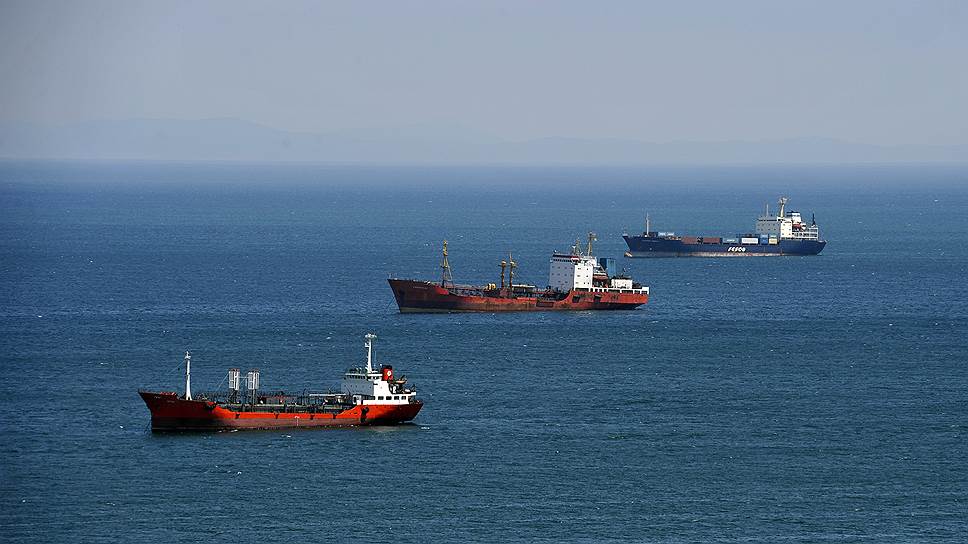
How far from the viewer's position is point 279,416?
331 ft

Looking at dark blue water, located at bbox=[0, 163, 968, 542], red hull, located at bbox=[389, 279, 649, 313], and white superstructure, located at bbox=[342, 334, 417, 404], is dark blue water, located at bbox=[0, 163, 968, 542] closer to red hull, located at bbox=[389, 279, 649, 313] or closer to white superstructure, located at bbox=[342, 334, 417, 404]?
white superstructure, located at bbox=[342, 334, 417, 404]

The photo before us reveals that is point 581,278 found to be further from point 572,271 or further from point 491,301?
point 491,301

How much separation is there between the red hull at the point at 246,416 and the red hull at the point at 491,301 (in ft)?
197

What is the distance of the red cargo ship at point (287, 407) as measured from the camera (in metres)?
99.1

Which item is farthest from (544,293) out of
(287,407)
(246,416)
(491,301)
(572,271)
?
(246,416)

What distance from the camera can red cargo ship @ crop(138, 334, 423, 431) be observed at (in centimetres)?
9912

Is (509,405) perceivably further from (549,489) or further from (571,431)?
(549,489)

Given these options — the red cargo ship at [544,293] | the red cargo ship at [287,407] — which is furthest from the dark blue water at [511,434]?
the red cargo ship at [544,293]

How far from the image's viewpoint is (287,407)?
333 ft

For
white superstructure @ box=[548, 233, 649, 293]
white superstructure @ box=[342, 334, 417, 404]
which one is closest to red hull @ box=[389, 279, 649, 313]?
white superstructure @ box=[548, 233, 649, 293]

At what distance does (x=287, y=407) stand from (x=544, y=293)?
7181 centimetres

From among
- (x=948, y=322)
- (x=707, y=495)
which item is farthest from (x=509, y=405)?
(x=948, y=322)

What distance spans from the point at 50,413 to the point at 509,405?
93.4 feet

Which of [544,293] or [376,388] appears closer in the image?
[376,388]
